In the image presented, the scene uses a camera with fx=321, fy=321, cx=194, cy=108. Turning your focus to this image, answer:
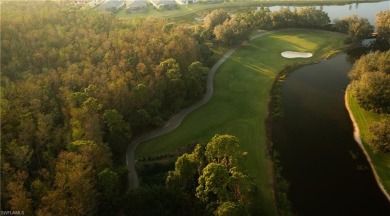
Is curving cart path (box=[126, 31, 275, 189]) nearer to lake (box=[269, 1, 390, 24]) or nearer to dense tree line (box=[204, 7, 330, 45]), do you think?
dense tree line (box=[204, 7, 330, 45])

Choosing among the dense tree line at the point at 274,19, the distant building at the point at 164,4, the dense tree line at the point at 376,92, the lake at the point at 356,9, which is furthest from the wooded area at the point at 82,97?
the lake at the point at 356,9

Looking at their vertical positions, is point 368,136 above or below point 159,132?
below

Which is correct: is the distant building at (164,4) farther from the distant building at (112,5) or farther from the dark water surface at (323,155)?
the dark water surface at (323,155)

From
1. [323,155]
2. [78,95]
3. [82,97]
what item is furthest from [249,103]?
[78,95]

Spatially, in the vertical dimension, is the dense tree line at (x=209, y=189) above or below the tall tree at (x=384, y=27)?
below

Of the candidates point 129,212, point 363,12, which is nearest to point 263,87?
point 129,212

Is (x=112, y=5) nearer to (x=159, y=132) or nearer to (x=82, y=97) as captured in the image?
(x=159, y=132)

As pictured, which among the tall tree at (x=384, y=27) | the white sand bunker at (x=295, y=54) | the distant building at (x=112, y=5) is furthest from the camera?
the distant building at (x=112, y=5)
